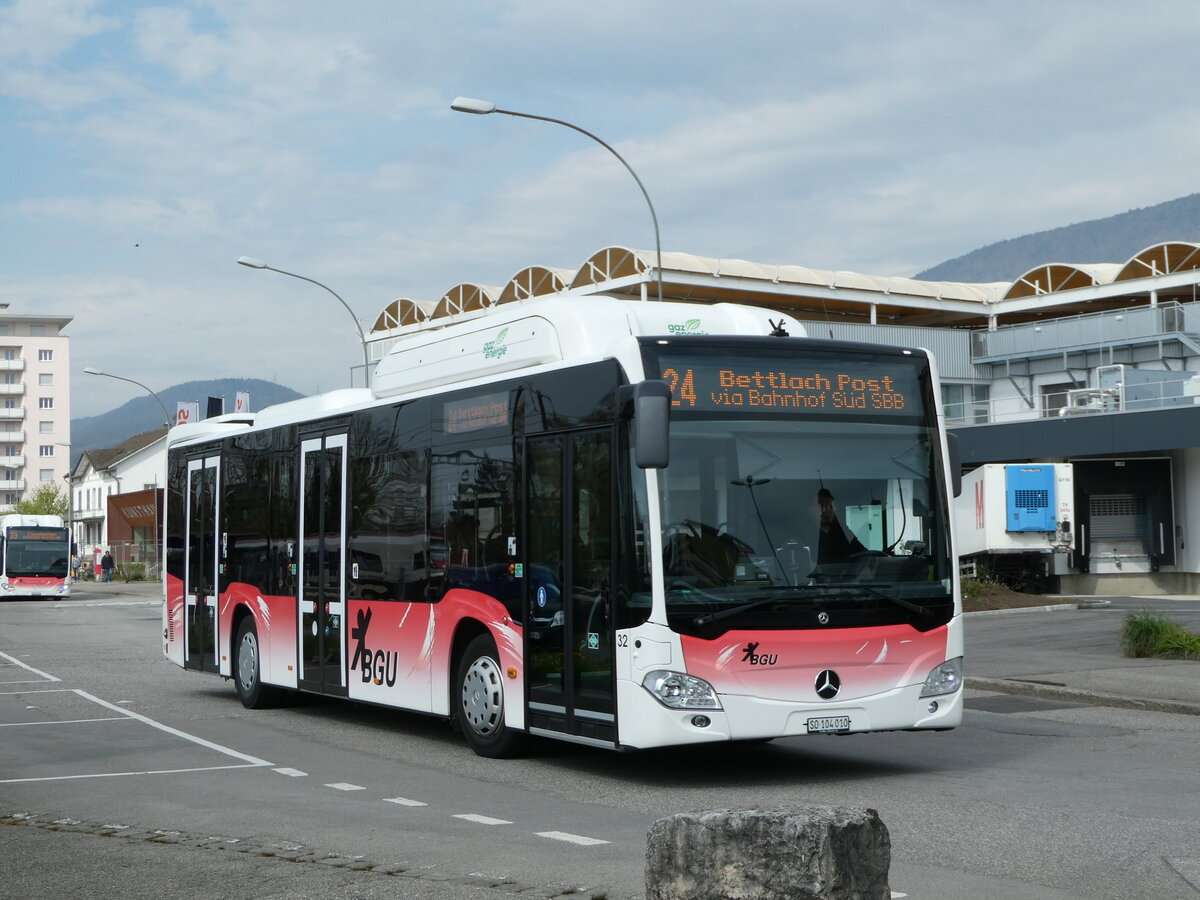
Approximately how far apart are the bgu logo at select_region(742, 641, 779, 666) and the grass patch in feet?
35.6

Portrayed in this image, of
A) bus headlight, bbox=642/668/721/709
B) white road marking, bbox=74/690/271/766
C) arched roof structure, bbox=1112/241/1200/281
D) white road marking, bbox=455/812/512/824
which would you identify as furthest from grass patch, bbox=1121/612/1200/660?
arched roof structure, bbox=1112/241/1200/281

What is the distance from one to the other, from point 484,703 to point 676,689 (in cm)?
235

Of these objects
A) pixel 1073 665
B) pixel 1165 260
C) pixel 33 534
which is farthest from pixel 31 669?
pixel 1165 260

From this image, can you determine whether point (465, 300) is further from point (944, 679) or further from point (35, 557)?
point (944, 679)

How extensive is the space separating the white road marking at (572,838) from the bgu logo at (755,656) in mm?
2015

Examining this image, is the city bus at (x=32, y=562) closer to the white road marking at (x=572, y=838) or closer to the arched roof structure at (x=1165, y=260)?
the arched roof structure at (x=1165, y=260)

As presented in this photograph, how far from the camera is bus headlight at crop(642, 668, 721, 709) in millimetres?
9703

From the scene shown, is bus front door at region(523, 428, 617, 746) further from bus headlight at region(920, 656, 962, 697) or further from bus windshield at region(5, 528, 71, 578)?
bus windshield at region(5, 528, 71, 578)

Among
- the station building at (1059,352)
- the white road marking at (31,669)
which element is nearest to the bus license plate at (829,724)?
the white road marking at (31,669)

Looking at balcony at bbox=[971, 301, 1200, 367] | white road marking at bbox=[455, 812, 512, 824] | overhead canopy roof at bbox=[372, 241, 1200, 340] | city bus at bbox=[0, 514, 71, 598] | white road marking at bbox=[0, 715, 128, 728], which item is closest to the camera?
white road marking at bbox=[455, 812, 512, 824]

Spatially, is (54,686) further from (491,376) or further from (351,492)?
(491,376)

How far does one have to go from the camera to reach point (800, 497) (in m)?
10.1

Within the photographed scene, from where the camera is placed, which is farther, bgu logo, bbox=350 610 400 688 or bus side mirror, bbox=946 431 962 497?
bgu logo, bbox=350 610 400 688

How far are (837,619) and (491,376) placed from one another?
11.6 ft
